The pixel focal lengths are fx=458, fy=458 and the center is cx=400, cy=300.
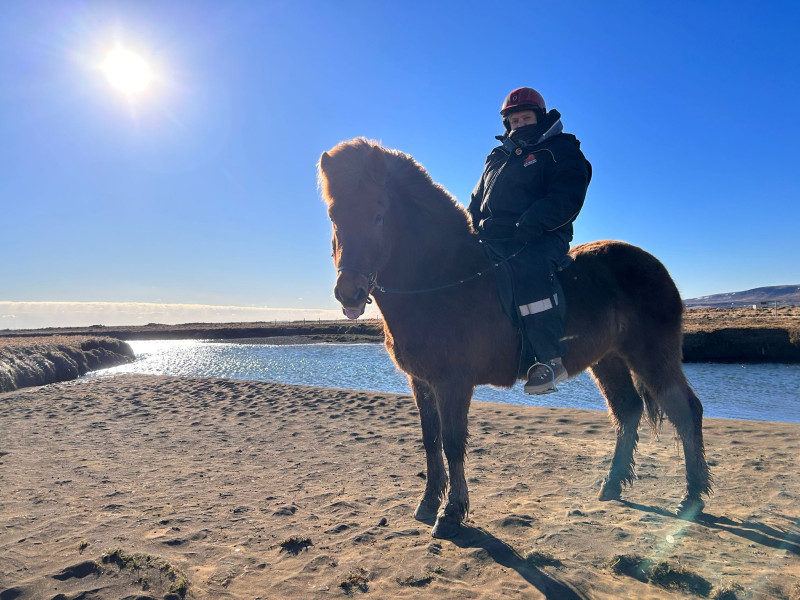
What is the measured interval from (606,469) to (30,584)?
585 centimetres

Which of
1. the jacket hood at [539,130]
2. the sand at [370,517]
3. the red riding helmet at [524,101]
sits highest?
the red riding helmet at [524,101]

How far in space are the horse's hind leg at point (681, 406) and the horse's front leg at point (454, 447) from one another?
209 cm

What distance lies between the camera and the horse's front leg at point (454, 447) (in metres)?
3.72

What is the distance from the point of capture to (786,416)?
406 inches

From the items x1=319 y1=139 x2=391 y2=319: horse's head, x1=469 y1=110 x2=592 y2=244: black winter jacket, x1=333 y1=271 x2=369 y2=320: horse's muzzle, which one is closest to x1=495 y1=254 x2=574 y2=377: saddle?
x1=469 y1=110 x2=592 y2=244: black winter jacket

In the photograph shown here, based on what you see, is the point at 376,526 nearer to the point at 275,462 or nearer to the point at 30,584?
the point at 30,584

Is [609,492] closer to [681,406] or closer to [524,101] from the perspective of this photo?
[681,406]

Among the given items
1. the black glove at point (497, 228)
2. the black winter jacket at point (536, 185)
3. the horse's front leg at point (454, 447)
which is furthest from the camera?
the black glove at point (497, 228)

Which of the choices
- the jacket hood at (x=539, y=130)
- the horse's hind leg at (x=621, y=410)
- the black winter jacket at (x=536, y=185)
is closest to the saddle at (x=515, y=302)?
the black winter jacket at (x=536, y=185)

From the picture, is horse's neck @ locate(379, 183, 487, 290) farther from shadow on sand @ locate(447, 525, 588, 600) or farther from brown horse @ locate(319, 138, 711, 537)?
shadow on sand @ locate(447, 525, 588, 600)

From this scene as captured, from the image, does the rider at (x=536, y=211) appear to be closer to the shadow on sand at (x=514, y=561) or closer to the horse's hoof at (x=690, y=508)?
the shadow on sand at (x=514, y=561)

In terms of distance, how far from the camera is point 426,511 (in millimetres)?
4293

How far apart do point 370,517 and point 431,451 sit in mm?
864

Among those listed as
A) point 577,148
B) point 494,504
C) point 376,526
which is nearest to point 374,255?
point 577,148
